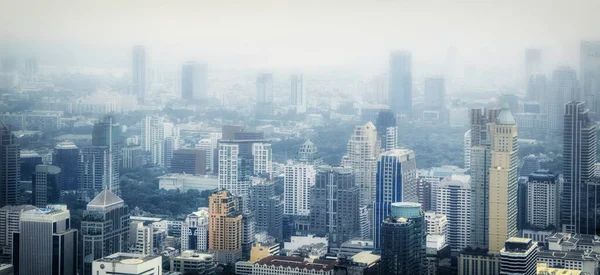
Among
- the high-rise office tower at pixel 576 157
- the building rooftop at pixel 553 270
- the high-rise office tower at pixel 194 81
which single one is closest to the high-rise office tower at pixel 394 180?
the high-rise office tower at pixel 576 157

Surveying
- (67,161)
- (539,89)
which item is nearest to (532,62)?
(539,89)

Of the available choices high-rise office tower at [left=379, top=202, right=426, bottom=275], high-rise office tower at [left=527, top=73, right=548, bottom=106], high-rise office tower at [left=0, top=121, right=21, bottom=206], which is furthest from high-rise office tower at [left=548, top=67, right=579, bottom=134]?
high-rise office tower at [left=0, top=121, right=21, bottom=206]

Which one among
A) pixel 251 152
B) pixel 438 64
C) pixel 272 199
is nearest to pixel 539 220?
pixel 438 64

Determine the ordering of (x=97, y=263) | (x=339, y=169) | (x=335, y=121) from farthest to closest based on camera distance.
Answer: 1. (x=335, y=121)
2. (x=339, y=169)
3. (x=97, y=263)

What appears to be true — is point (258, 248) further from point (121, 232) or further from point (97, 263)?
point (97, 263)

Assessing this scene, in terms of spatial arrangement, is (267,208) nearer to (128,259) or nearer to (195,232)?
(195,232)

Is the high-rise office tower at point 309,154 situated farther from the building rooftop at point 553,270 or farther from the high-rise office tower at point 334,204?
the building rooftop at point 553,270

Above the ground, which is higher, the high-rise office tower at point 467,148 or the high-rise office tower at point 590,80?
the high-rise office tower at point 590,80
